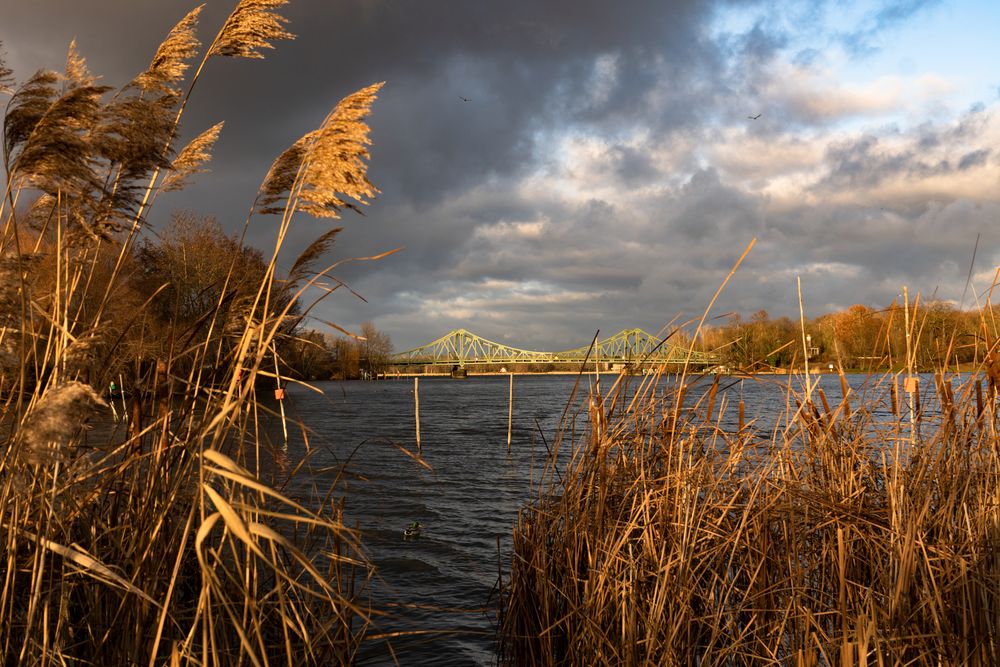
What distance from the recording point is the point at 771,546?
376 cm

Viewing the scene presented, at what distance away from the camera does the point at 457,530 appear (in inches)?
400

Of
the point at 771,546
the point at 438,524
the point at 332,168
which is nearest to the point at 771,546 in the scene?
the point at 771,546

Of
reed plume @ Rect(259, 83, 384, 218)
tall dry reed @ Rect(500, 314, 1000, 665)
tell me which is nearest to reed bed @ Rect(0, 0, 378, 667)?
reed plume @ Rect(259, 83, 384, 218)

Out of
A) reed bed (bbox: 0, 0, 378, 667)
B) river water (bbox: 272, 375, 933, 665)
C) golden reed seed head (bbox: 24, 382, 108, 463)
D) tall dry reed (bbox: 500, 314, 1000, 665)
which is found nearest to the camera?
golden reed seed head (bbox: 24, 382, 108, 463)

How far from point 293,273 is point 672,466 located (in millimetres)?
2533

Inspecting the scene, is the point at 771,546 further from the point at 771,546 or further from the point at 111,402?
the point at 111,402

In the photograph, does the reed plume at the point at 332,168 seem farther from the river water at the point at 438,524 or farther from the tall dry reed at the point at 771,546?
the tall dry reed at the point at 771,546

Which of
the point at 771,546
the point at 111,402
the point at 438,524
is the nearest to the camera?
the point at 111,402

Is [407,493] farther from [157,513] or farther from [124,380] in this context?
[157,513]

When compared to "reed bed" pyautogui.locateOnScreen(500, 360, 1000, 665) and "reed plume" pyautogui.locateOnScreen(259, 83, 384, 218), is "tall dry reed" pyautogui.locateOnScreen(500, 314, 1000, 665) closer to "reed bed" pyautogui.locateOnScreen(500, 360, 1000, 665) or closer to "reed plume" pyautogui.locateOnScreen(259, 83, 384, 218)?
"reed bed" pyautogui.locateOnScreen(500, 360, 1000, 665)

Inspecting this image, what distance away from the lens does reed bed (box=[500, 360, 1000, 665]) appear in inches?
122

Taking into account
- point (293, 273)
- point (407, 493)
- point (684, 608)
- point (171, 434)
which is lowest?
point (407, 493)

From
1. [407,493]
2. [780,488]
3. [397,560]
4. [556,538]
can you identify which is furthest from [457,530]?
[780,488]

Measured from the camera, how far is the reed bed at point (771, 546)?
3104mm
